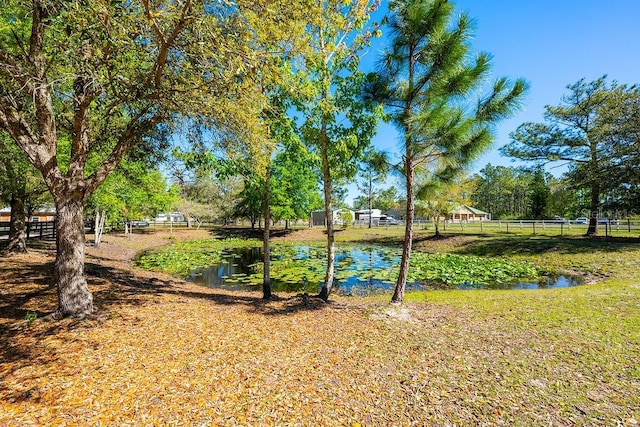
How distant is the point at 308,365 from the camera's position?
13.7ft

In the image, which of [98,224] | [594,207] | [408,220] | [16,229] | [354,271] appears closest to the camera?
[408,220]


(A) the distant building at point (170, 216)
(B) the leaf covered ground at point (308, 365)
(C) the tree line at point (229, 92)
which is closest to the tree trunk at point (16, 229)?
(C) the tree line at point (229, 92)

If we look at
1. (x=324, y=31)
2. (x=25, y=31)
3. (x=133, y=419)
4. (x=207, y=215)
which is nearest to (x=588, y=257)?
(x=324, y=31)

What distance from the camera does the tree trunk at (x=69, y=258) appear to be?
4930 mm

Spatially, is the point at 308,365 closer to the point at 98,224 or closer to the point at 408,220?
the point at 408,220

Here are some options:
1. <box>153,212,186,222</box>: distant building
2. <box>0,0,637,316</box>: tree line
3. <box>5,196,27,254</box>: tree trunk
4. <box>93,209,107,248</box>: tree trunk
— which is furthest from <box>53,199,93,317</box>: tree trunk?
<box>153,212,186,222</box>: distant building

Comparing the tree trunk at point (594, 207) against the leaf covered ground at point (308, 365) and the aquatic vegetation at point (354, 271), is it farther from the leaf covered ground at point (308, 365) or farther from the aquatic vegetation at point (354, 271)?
the leaf covered ground at point (308, 365)

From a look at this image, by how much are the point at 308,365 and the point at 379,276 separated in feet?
32.6

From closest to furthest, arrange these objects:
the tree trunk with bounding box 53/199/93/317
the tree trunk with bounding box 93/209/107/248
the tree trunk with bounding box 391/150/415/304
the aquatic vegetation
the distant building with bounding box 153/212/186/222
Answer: the tree trunk with bounding box 53/199/93/317 < the tree trunk with bounding box 391/150/415/304 < the aquatic vegetation < the tree trunk with bounding box 93/209/107/248 < the distant building with bounding box 153/212/186/222

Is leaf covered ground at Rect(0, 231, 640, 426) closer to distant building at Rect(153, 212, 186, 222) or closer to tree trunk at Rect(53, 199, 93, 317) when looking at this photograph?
tree trunk at Rect(53, 199, 93, 317)

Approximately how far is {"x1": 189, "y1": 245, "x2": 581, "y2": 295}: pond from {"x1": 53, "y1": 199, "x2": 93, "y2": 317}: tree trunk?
6.56m

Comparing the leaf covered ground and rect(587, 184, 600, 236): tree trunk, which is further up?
rect(587, 184, 600, 236): tree trunk

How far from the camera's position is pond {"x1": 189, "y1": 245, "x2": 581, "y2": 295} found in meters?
11.8

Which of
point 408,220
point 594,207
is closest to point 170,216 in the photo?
point 408,220
